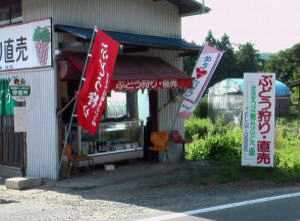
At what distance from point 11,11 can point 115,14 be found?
2.66 metres

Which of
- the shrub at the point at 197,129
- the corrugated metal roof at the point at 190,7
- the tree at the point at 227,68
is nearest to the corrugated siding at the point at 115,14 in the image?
the corrugated metal roof at the point at 190,7

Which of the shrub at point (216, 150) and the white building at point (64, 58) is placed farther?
the shrub at point (216, 150)

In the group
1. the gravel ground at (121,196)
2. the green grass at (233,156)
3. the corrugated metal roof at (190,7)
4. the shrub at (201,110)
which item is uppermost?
the corrugated metal roof at (190,7)

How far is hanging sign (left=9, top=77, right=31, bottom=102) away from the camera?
45.6 feet

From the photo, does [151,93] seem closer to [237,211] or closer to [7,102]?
[7,102]

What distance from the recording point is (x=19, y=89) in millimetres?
13930

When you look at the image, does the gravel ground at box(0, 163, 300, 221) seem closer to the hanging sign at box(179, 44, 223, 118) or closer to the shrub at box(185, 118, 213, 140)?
the hanging sign at box(179, 44, 223, 118)

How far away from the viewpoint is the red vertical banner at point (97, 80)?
1263cm

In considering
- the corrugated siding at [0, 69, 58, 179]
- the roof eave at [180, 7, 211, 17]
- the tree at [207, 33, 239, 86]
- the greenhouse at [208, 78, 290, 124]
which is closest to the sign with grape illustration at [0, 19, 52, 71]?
the corrugated siding at [0, 69, 58, 179]

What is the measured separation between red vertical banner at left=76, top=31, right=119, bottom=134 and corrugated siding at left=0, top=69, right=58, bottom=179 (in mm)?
1067

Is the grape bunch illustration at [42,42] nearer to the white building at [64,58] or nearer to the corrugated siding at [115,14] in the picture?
the white building at [64,58]

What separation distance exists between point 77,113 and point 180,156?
495 cm

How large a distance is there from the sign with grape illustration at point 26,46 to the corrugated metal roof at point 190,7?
4.58 metres

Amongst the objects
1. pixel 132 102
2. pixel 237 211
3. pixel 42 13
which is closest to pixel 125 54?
pixel 132 102
